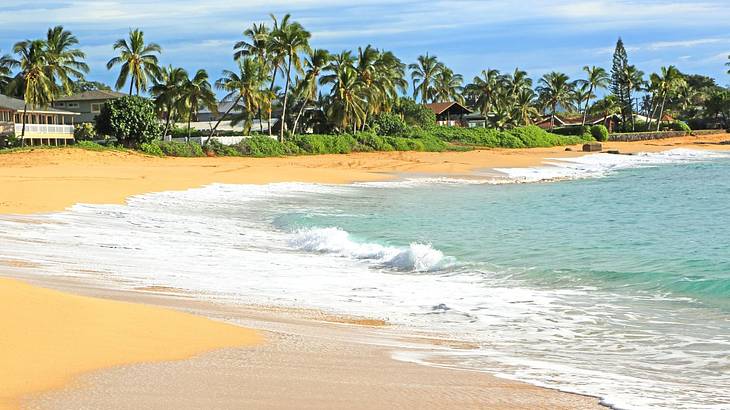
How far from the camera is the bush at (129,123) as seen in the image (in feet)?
165

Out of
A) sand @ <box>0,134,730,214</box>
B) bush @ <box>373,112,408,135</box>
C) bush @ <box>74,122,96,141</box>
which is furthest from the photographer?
bush @ <box>373,112,408,135</box>

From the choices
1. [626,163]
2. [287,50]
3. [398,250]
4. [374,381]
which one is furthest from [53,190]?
[626,163]

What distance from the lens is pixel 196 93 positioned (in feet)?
178

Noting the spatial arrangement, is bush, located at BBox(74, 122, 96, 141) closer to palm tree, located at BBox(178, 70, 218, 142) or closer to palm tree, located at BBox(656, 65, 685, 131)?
palm tree, located at BBox(178, 70, 218, 142)

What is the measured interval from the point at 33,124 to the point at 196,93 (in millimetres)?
14299

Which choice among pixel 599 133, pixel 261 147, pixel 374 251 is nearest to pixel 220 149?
pixel 261 147

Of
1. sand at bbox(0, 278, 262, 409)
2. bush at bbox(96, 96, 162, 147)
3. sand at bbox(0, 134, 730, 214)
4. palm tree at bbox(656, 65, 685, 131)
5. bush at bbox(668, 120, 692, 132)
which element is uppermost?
palm tree at bbox(656, 65, 685, 131)

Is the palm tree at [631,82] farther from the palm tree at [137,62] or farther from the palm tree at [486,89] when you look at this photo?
the palm tree at [137,62]

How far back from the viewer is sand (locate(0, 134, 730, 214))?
75.8 feet

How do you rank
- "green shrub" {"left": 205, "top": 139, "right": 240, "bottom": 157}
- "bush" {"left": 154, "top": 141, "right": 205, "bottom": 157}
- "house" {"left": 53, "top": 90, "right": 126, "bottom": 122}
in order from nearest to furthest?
"bush" {"left": 154, "top": 141, "right": 205, "bottom": 157}, "green shrub" {"left": 205, "top": 139, "right": 240, "bottom": 157}, "house" {"left": 53, "top": 90, "right": 126, "bottom": 122}

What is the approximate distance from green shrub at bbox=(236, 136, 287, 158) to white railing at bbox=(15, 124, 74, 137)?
643 inches

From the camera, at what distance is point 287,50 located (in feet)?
192

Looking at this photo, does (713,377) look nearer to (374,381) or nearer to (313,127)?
(374,381)

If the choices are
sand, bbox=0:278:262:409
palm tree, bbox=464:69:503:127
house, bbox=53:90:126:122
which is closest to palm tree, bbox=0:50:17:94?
house, bbox=53:90:126:122
